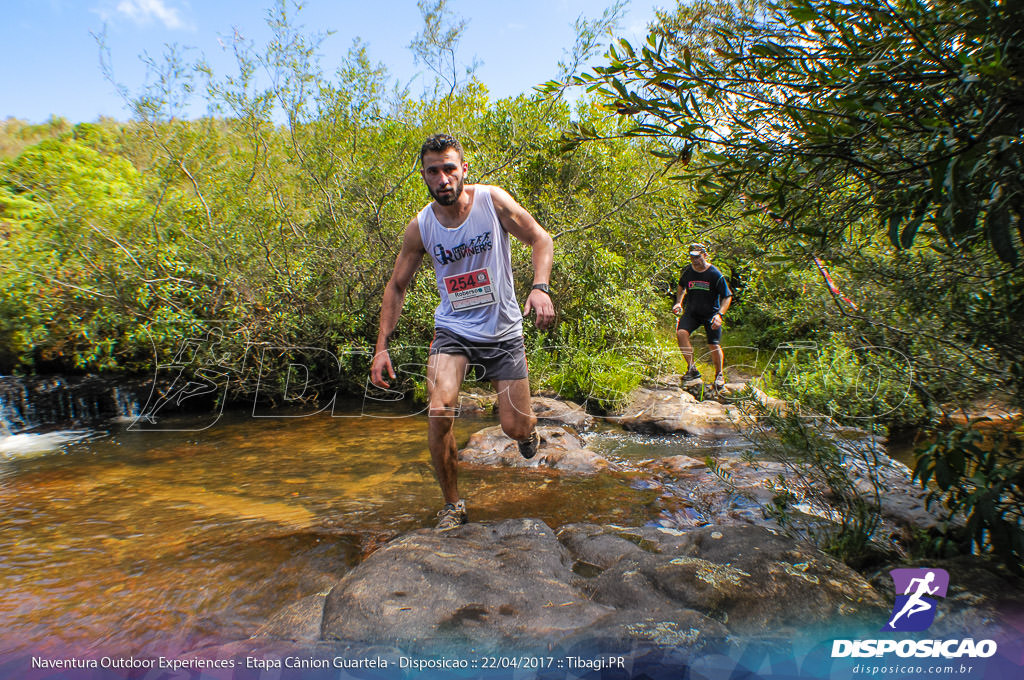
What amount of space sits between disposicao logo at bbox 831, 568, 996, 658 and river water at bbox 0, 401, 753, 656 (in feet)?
5.87

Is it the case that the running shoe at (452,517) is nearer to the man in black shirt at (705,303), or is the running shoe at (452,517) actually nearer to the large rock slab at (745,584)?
the large rock slab at (745,584)

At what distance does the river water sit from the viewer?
9.20 feet

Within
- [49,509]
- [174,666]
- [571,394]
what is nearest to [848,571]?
[174,666]

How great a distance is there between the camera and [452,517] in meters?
3.63

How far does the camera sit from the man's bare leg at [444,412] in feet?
11.5

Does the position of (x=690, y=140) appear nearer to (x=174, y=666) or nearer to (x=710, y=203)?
(x=710, y=203)

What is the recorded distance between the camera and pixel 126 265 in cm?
798

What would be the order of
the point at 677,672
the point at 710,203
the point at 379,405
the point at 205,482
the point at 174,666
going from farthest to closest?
the point at 379,405 < the point at 205,482 < the point at 710,203 < the point at 174,666 < the point at 677,672

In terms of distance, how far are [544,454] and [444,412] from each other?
2.26m

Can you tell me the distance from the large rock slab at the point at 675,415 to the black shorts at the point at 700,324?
85 centimetres

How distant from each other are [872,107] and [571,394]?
6660 millimetres

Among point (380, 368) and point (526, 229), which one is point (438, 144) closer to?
point (526, 229)

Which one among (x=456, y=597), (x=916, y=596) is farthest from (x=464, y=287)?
(x=916, y=596)

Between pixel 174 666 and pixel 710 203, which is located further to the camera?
pixel 710 203
